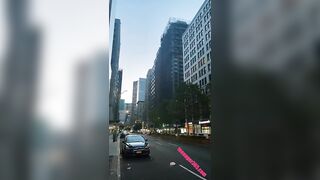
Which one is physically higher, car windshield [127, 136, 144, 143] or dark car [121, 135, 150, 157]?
car windshield [127, 136, 144, 143]

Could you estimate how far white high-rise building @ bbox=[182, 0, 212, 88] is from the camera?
2168 inches

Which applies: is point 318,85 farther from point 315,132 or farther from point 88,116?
point 88,116

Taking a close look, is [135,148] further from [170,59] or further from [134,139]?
[170,59]

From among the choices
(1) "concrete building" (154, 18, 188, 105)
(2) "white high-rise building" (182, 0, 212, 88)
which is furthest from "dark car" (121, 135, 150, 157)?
(1) "concrete building" (154, 18, 188, 105)

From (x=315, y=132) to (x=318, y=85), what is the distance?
0.26 metres

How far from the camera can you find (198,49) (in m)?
61.5

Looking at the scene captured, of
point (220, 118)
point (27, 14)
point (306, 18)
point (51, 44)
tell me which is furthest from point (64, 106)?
point (306, 18)

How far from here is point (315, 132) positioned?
1700 millimetres

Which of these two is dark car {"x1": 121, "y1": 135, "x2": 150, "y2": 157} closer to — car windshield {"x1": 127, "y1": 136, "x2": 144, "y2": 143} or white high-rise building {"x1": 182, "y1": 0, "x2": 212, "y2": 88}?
car windshield {"x1": 127, "y1": 136, "x2": 144, "y2": 143}

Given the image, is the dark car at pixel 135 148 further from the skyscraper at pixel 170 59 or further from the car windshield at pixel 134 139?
the skyscraper at pixel 170 59

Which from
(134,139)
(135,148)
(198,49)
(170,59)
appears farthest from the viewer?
(170,59)

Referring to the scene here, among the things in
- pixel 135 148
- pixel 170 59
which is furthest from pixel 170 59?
pixel 135 148

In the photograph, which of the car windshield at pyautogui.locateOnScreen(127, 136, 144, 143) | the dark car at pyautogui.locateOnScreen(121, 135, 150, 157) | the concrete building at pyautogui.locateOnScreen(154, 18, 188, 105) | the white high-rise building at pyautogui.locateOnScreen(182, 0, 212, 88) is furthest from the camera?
the concrete building at pyautogui.locateOnScreen(154, 18, 188, 105)

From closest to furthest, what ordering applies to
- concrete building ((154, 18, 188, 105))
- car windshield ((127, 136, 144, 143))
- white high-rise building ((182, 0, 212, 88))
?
1. car windshield ((127, 136, 144, 143))
2. white high-rise building ((182, 0, 212, 88))
3. concrete building ((154, 18, 188, 105))
